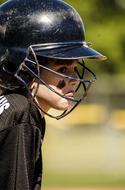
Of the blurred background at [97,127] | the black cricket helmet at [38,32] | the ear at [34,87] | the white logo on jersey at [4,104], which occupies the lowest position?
the blurred background at [97,127]

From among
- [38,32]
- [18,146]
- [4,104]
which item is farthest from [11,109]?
[38,32]

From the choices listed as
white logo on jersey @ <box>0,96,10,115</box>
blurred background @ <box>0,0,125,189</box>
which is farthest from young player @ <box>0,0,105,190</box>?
blurred background @ <box>0,0,125,189</box>

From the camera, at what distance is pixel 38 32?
12.6ft

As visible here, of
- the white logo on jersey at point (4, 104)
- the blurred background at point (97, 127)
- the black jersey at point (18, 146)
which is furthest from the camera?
the blurred background at point (97, 127)

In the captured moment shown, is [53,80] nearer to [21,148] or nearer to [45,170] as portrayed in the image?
[21,148]

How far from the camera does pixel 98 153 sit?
17719mm

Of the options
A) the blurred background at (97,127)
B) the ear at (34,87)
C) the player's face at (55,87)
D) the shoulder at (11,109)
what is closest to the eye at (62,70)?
the player's face at (55,87)

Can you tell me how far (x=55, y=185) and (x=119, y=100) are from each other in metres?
7.93

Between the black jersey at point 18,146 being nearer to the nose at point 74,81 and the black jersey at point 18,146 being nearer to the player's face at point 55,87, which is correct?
the player's face at point 55,87

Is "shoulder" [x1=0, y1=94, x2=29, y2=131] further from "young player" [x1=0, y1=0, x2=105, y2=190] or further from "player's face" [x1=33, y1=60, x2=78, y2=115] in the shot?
"player's face" [x1=33, y1=60, x2=78, y2=115]

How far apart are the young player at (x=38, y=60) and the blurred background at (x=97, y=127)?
925 centimetres

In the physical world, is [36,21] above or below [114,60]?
above

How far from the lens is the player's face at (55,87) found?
12.4ft

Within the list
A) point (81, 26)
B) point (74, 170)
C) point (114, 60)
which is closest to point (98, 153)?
point (74, 170)
